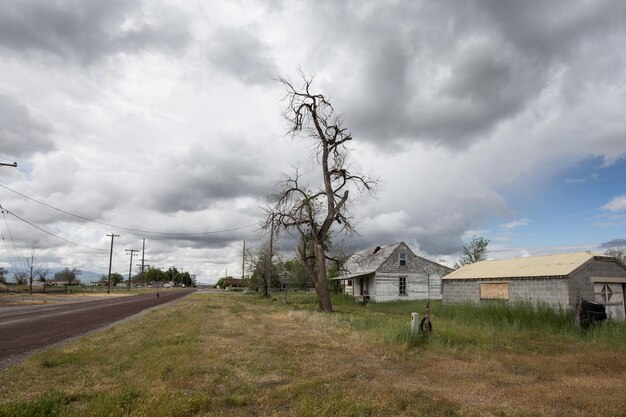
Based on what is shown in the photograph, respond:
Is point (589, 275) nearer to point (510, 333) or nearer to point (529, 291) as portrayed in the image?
point (529, 291)

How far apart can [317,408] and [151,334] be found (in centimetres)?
1003

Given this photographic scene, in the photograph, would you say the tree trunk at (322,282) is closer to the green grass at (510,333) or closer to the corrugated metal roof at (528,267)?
the corrugated metal roof at (528,267)

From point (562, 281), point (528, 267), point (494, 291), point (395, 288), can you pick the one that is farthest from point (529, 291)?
point (395, 288)

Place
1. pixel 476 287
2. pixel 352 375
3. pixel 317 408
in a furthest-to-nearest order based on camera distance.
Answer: pixel 476 287 → pixel 352 375 → pixel 317 408

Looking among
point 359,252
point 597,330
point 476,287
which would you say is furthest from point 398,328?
point 359,252

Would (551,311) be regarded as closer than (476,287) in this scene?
Yes

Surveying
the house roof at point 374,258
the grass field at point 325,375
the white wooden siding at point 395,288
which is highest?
the house roof at point 374,258

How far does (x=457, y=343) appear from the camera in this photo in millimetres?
12906

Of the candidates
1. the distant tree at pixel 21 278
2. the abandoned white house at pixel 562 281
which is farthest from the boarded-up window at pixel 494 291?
the distant tree at pixel 21 278

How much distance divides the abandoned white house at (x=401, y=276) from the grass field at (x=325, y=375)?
25.4 m

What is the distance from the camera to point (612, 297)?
70.3 feet

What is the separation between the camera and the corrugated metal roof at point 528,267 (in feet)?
69.0

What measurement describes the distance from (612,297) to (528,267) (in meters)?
4.05

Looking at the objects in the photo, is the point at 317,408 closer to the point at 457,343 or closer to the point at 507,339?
the point at 457,343
